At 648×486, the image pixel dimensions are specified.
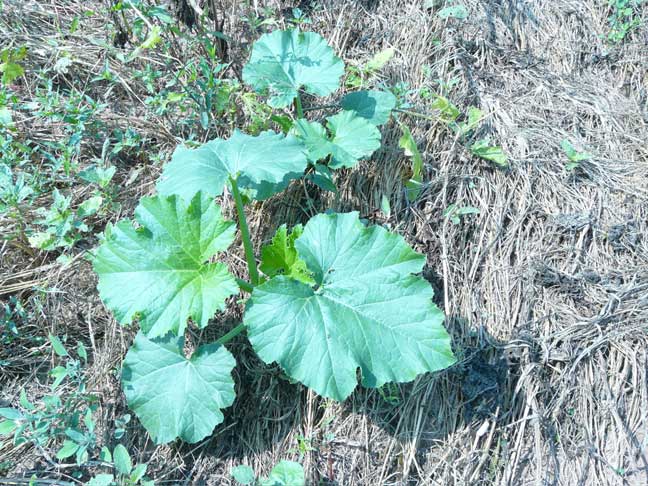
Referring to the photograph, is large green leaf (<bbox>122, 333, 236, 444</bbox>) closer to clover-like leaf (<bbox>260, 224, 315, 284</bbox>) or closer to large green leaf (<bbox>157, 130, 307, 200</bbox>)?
clover-like leaf (<bbox>260, 224, 315, 284</bbox>)

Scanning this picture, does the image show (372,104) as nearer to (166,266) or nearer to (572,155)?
(572,155)

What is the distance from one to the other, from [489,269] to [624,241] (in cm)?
70

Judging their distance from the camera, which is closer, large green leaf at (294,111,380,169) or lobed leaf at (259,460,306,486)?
lobed leaf at (259,460,306,486)

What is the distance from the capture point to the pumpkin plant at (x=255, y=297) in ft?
6.15

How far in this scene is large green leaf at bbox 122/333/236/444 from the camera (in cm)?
196

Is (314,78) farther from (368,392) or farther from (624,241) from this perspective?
(624,241)

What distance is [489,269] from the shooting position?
241 centimetres

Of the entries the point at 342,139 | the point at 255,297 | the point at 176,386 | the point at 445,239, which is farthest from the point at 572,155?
the point at 176,386

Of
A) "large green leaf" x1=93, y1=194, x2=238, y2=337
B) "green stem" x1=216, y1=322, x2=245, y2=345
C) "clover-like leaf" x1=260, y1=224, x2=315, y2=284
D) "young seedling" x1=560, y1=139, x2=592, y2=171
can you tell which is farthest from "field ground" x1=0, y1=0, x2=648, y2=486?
"large green leaf" x1=93, y1=194, x2=238, y2=337

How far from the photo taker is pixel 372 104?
8.33ft

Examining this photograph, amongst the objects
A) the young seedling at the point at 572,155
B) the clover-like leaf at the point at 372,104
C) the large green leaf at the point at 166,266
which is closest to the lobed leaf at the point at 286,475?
the large green leaf at the point at 166,266

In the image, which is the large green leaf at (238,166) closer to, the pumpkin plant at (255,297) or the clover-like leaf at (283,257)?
the pumpkin plant at (255,297)

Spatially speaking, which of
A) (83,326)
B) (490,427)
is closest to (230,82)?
(83,326)

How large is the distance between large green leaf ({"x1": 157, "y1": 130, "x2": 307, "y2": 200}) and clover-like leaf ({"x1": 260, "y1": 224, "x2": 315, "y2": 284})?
23 centimetres
